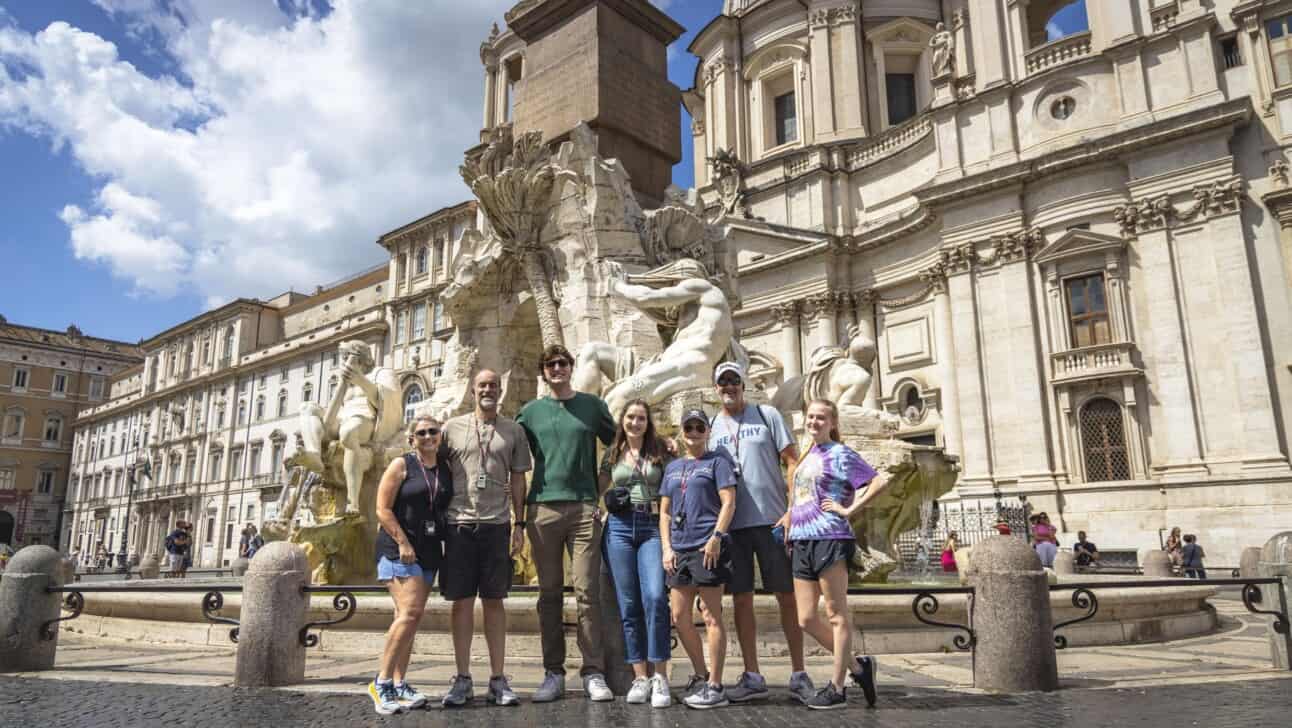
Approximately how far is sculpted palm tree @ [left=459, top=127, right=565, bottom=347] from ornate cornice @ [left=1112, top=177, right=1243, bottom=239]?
68.2 ft

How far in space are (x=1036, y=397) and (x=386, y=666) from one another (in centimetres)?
2517

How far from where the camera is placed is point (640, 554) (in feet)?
14.9

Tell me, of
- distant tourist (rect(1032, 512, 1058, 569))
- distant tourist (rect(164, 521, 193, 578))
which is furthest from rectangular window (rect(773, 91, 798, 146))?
distant tourist (rect(164, 521, 193, 578))

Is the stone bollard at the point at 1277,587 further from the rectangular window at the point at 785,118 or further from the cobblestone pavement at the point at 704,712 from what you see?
the rectangular window at the point at 785,118

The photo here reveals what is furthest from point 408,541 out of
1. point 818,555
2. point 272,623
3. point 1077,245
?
point 1077,245

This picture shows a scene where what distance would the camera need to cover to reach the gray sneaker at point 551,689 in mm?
4539

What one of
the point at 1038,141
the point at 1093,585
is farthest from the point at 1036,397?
the point at 1093,585

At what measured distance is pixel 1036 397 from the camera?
25688mm

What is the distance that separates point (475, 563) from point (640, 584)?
0.91 meters

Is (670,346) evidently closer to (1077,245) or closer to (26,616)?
(26,616)

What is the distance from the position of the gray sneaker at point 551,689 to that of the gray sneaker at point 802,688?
1266 mm

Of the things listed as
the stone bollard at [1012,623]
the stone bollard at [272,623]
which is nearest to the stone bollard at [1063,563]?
the stone bollard at [1012,623]

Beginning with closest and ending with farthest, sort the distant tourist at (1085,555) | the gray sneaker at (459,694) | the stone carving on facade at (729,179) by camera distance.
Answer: the gray sneaker at (459,694) < the distant tourist at (1085,555) < the stone carving on facade at (729,179)

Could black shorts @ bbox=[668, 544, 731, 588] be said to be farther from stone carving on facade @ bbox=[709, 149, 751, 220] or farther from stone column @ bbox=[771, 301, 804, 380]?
stone carving on facade @ bbox=[709, 149, 751, 220]
